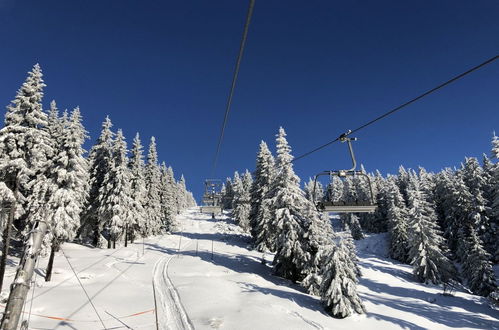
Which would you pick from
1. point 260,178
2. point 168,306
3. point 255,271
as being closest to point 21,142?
point 168,306

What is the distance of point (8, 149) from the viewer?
22.2 meters

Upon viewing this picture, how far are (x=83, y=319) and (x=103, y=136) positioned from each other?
101 ft

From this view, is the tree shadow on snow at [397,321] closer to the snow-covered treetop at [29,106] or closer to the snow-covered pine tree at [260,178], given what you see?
the snow-covered pine tree at [260,178]

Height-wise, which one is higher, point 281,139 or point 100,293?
point 281,139

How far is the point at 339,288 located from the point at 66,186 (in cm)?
2486

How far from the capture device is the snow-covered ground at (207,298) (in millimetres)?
17781

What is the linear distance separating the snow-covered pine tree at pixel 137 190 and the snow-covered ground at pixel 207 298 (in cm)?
523

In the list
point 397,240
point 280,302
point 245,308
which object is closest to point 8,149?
point 245,308

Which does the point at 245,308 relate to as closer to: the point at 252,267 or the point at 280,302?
the point at 280,302

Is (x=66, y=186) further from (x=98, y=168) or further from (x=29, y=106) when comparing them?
(x=98, y=168)

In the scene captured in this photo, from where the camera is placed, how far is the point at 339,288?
22125 mm

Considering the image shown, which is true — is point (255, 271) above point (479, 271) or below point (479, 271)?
below

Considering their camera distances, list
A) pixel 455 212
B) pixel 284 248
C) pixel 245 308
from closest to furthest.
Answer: pixel 245 308
pixel 284 248
pixel 455 212

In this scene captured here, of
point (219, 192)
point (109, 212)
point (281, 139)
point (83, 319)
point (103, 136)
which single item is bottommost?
point (83, 319)
